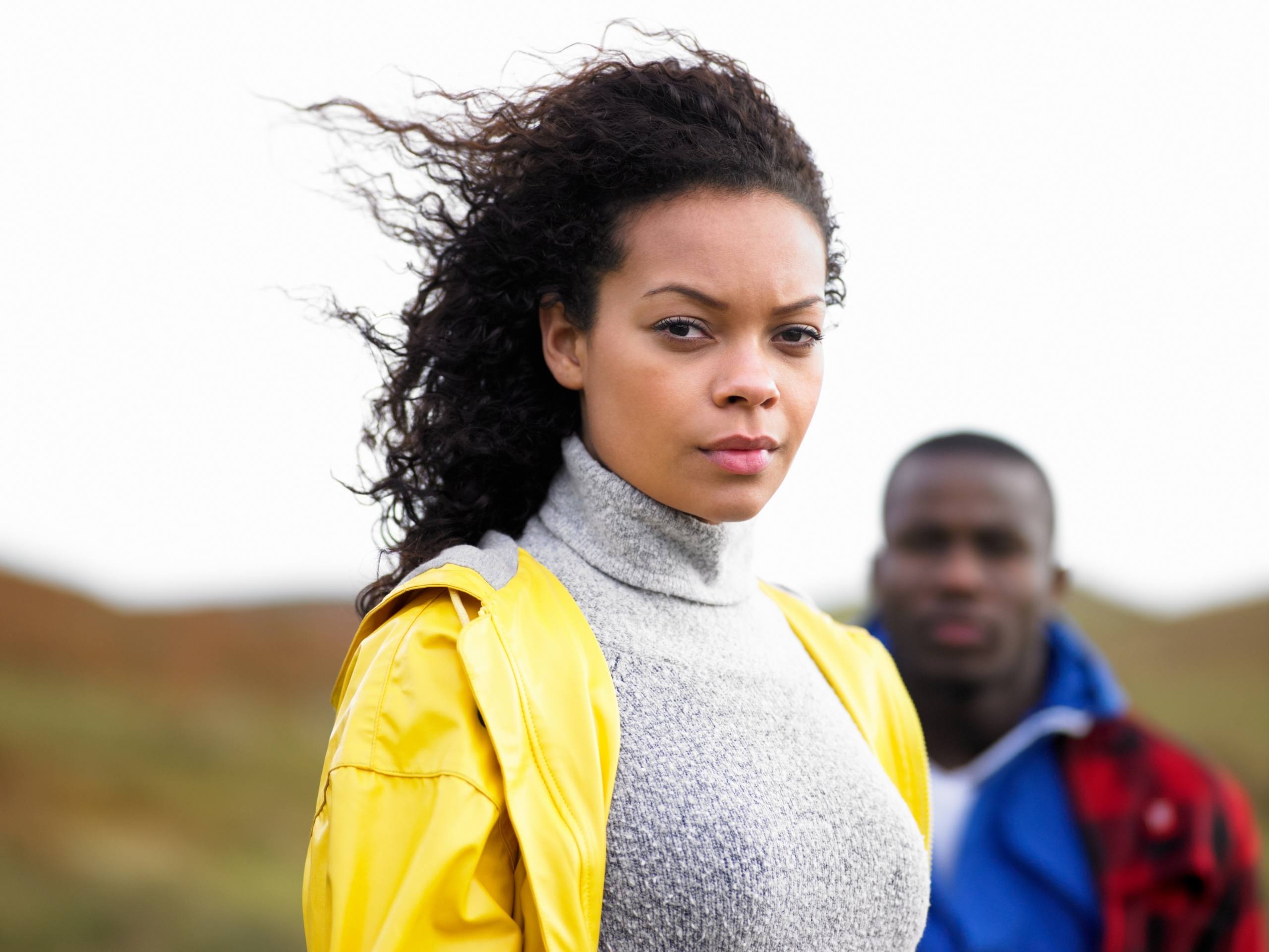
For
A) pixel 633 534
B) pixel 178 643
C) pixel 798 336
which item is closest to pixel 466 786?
pixel 633 534

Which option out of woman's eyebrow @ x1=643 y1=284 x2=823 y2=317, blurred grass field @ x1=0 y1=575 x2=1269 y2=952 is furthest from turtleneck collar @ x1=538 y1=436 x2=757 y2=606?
blurred grass field @ x1=0 y1=575 x2=1269 y2=952

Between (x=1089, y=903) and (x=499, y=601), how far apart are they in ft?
7.90

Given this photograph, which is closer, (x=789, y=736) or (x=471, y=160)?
(x=789, y=736)

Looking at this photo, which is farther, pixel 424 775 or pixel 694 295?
pixel 694 295

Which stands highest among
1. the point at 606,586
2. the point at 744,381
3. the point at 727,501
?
the point at 744,381

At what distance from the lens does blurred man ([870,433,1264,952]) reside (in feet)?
10.2

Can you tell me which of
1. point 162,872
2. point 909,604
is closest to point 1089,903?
point 909,604

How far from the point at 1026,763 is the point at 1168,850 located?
0.42 m

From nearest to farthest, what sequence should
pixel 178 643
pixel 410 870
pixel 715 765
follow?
pixel 410 870
pixel 715 765
pixel 178 643

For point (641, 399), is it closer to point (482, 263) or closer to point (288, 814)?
point (482, 263)

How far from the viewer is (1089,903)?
10.2 feet

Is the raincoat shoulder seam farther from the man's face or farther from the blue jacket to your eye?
the man's face

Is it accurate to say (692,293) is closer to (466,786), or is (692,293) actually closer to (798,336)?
(798,336)

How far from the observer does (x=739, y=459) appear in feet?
4.85
